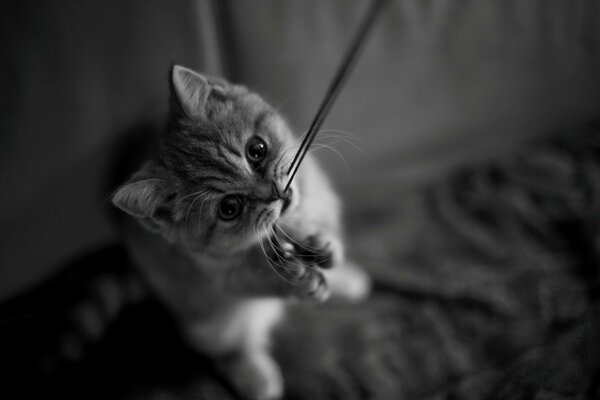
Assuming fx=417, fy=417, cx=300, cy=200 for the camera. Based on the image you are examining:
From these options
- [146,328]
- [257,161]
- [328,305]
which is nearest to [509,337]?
[328,305]

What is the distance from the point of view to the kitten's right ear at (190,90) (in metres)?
1.08

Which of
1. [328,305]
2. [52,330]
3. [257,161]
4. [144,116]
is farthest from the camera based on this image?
[328,305]

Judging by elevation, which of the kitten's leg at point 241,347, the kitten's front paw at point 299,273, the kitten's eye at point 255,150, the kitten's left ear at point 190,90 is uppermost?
the kitten's left ear at point 190,90

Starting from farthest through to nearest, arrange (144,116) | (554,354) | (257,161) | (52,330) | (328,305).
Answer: (328,305)
(144,116)
(52,330)
(554,354)
(257,161)

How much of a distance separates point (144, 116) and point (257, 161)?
622mm

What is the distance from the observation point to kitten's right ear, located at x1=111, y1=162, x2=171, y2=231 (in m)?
1.03

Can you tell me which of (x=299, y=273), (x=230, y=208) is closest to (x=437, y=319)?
(x=299, y=273)

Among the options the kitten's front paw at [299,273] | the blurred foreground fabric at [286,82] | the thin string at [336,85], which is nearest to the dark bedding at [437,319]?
the blurred foreground fabric at [286,82]

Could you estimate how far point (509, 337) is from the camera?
54.6 inches

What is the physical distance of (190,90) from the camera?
3.68ft

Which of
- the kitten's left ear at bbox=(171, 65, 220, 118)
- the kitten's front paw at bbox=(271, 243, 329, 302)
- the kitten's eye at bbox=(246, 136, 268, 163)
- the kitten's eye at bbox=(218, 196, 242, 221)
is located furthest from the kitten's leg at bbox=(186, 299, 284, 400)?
the kitten's left ear at bbox=(171, 65, 220, 118)

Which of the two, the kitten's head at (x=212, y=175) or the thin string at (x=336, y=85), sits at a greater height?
the thin string at (x=336, y=85)

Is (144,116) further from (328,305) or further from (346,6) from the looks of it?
(328,305)

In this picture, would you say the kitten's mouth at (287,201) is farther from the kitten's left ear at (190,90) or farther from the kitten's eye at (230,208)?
the kitten's left ear at (190,90)
